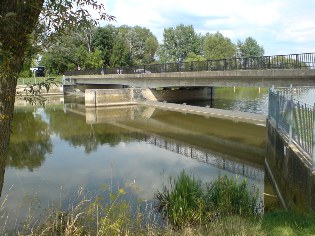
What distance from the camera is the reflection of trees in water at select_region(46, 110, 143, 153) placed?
18.8m

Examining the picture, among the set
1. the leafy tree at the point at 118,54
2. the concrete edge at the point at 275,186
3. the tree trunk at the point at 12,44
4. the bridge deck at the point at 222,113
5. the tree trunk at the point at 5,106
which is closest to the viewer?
the tree trunk at the point at 12,44

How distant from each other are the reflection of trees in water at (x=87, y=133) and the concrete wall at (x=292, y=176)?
9019 millimetres

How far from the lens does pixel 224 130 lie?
21062 mm

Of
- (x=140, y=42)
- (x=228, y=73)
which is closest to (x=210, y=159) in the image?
(x=228, y=73)

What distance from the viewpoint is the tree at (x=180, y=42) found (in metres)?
97.2

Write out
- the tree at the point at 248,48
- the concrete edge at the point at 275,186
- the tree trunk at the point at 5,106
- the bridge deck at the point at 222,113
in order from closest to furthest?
the tree trunk at the point at 5,106 < the concrete edge at the point at 275,186 < the bridge deck at the point at 222,113 < the tree at the point at 248,48

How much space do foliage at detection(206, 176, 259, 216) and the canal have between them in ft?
4.90

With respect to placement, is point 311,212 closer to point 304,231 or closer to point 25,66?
point 304,231

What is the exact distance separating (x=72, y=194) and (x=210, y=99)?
32.6 meters

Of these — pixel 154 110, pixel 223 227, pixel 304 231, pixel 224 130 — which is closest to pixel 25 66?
pixel 223 227

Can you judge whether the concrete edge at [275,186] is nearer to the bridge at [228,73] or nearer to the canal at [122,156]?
the canal at [122,156]

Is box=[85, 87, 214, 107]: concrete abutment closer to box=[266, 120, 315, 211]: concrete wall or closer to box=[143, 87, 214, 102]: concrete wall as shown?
box=[143, 87, 214, 102]: concrete wall

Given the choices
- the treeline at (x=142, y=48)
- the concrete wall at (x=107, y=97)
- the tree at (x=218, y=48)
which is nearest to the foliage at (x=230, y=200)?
the concrete wall at (x=107, y=97)

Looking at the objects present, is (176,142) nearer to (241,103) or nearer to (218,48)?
(241,103)
